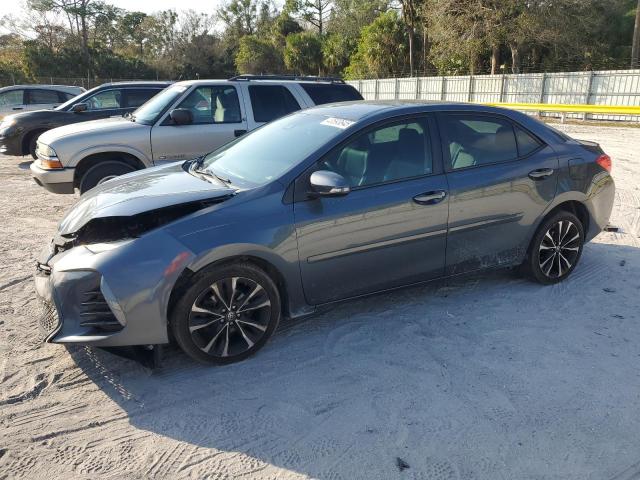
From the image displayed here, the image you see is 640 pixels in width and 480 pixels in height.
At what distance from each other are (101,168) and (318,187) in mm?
4782

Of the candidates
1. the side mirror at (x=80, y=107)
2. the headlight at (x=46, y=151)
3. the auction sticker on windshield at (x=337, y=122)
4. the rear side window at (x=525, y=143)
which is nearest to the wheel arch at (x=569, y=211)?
the rear side window at (x=525, y=143)

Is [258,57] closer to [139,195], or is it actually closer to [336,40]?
[336,40]

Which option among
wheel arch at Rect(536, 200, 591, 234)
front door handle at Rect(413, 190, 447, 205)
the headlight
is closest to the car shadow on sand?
wheel arch at Rect(536, 200, 591, 234)

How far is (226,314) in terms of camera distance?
345 centimetres

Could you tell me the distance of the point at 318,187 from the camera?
139 inches

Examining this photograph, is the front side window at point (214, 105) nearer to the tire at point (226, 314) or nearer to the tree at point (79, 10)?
the tire at point (226, 314)

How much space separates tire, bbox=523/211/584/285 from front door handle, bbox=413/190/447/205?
3.96 feet

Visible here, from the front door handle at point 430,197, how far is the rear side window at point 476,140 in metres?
0.27

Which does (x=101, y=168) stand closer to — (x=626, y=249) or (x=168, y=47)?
(x=626, y=249)

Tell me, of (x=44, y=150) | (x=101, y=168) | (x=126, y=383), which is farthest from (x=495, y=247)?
(x=44, y=150)

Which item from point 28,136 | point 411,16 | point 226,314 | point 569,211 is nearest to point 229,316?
point 226,314

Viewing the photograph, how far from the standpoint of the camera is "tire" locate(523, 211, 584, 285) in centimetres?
468

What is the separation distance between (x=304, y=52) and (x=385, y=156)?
49078mm

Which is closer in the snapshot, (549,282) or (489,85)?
(549,282)
